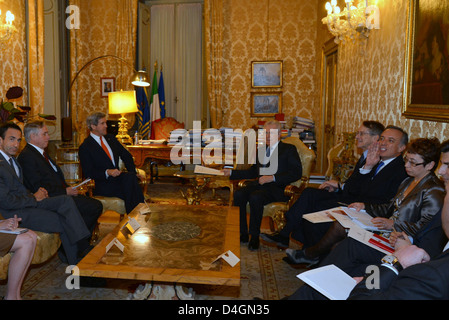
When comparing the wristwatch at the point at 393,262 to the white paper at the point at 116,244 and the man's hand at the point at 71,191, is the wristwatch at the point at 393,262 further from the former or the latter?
the man's hand at the point at 71,191

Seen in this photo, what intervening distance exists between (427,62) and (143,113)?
5837mm

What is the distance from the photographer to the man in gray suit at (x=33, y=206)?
9.80 feet

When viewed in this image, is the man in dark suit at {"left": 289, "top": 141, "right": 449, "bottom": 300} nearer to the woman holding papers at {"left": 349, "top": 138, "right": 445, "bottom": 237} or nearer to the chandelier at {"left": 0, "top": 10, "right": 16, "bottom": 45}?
the woman holding papers at {"left": 349, "top": 138, "right": 445, "bottom": 237}

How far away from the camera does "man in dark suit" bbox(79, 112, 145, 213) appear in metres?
4.45

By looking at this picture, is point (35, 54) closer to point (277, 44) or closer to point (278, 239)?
point (277, 44)

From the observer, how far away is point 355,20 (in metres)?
4.32

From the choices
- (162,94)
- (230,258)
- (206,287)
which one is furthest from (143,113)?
(230,258)

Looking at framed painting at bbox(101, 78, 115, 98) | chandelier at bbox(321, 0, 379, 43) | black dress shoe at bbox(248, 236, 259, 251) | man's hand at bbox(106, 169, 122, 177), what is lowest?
black dress shoe at bbox(248, 236, 259, 251)

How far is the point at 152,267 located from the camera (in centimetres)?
234

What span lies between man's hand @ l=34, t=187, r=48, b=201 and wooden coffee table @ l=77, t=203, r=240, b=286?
802 millimetres

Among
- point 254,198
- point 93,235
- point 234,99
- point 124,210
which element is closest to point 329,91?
point 234,99

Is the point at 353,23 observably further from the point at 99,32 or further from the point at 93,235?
the point at 99,32

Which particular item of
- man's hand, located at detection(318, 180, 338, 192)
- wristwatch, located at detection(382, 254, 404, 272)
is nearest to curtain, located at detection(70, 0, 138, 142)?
man's hand, located at detection(318, 180, 338, 192)

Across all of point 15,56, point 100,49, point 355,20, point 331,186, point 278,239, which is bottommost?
point 278,239
